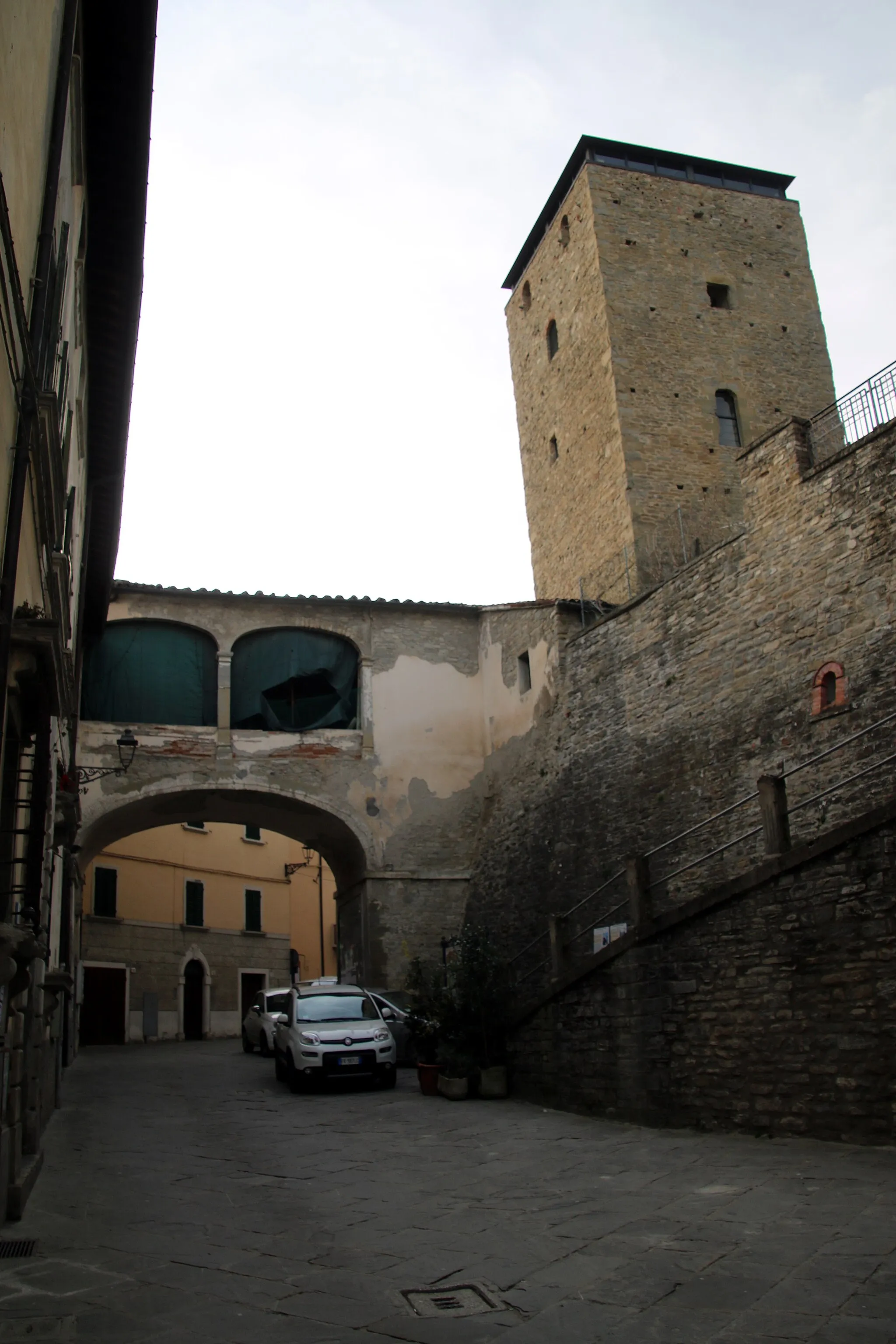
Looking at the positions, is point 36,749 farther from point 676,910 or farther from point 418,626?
point 418,626

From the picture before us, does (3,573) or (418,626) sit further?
(418,626)

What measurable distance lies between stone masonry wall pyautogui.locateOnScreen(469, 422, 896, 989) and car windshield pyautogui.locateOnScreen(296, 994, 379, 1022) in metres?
3.01

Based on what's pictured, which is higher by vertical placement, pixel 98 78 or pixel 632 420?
pixel 632 420

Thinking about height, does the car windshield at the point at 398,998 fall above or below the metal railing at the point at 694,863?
below

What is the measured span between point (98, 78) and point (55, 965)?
30.1 ft

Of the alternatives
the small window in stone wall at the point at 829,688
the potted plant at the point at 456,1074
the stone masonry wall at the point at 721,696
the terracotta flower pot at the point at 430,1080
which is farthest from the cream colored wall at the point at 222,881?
the small window in stone wall at the point at 829,688

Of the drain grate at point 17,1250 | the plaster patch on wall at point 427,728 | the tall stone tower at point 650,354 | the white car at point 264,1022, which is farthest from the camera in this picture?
the tall stone tower at point 650,354

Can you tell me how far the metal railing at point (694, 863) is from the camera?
907 cm

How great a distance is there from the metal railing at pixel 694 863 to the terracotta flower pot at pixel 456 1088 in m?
1.53

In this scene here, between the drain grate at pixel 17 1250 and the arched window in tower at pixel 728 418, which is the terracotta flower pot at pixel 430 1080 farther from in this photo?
the arched window in tower at pixel 728 418

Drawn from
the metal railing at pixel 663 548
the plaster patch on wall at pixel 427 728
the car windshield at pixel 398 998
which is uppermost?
the metal railing at pixel 663 548

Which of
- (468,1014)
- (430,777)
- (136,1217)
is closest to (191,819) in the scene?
(430,777)

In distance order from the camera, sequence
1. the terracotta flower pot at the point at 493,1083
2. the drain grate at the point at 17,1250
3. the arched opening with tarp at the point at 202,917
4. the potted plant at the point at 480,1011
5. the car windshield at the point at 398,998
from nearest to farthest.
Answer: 1. the drain grate at the point at 17,1250
2. the terracotta flower pot at the point at 493,1083
3. the potted plant at the point at 480,1011
4. the car windshield at the point at 398,998
5. the arched opening with tarp at the point at 202,917

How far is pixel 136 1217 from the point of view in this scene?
6426 millimetres
